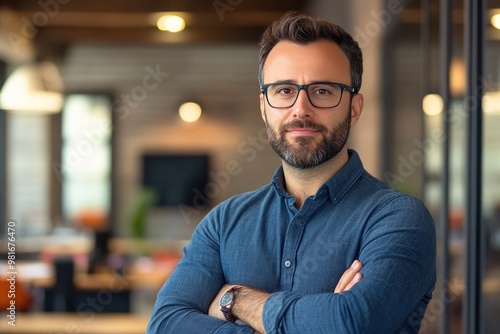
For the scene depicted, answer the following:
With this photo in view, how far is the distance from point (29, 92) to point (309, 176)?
20.6ft

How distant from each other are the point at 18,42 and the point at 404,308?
8.88 meters

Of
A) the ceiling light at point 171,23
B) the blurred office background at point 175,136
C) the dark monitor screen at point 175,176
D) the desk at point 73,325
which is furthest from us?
the dark monitor screen at point 175,176

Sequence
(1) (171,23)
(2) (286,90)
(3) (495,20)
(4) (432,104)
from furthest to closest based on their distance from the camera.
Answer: (1) (171,23) < (4) (432,104) < (3) (495,20) < (2) (286,90)

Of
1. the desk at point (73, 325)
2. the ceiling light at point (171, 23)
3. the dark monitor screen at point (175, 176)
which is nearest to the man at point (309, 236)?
the desk at point (73, 325)

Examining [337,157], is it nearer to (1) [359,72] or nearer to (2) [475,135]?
(1) [359,72]

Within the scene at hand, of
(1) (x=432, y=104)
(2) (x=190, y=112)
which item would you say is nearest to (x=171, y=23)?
(2) (x=190, y=112)

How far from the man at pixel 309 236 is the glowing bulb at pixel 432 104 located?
182 cm

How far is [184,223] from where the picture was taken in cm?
1048

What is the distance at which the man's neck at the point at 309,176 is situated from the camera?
64.9 inches

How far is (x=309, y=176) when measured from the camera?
1.65 metres

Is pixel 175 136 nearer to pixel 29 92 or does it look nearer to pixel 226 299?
pixel 29 92

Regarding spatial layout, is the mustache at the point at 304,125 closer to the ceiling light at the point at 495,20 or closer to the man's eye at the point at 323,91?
the man's eye at the point at 323,91

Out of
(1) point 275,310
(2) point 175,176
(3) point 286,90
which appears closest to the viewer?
(1) point 275,310

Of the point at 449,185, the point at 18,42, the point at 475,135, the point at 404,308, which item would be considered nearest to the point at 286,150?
the point at 404,308
